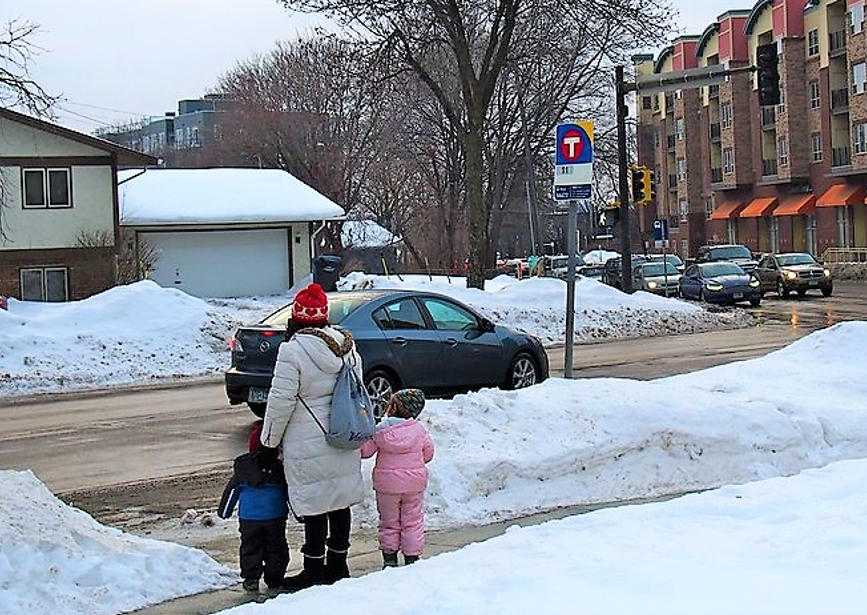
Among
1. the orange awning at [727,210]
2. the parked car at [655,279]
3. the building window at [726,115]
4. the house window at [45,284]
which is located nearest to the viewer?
the house window at [45,284]

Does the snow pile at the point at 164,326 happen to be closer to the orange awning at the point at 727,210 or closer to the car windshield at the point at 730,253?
the car windshield at the point at 730,253

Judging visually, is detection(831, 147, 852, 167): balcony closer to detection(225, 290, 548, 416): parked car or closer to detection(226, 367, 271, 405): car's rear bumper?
detection(225, 290, 548, 416): parked car

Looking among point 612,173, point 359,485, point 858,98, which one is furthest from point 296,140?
point 359,485

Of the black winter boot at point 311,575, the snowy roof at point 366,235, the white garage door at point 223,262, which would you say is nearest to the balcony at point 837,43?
the snowy roof at point 366,235

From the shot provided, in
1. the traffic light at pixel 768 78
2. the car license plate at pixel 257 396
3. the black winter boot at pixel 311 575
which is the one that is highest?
the traffic light at pixel 768 78

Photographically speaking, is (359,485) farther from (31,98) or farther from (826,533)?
(31,98)

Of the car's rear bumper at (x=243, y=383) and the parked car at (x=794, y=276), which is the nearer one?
the car's rear bumper at (x=243, y=383)

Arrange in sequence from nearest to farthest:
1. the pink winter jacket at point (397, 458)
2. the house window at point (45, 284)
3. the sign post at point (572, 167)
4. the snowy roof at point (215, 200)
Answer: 1. the pink winter jacket at point (397, 458)
2. the sign post at point (572, 167)
3. the house window at point (45, 284)
4. the snowy roof at point (215, 200)

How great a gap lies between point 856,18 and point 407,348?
Result: 6267cm

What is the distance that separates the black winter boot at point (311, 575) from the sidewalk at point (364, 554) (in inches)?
11.1

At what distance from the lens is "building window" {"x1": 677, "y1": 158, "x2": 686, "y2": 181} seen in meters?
102

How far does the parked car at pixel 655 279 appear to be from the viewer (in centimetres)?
4756

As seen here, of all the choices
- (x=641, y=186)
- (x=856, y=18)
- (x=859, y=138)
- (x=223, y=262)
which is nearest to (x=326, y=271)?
(x=223, y=262)

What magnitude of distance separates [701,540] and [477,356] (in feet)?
30.2
